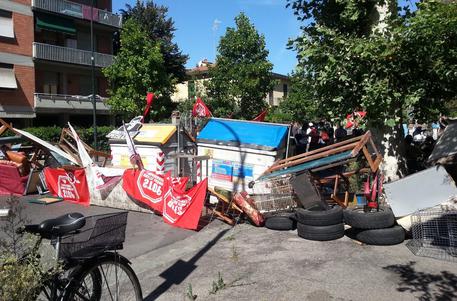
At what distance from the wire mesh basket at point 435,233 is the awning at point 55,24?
30732 mm

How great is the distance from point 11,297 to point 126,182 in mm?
6838

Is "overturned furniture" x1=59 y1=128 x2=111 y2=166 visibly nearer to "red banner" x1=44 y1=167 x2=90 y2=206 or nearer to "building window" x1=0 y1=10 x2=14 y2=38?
"red banner" x1=44 y1=167 x2=90 y2=206

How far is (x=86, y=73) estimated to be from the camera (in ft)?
115

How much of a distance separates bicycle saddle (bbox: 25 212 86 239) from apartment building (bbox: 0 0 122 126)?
27.7 meters

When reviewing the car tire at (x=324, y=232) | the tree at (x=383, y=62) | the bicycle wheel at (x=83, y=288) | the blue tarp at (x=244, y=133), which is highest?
the tree at (x=383, y=62)

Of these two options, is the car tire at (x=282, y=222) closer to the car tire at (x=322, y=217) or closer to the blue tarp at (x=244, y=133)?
the car tire at (x=322, y=217)

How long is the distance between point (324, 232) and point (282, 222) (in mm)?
997


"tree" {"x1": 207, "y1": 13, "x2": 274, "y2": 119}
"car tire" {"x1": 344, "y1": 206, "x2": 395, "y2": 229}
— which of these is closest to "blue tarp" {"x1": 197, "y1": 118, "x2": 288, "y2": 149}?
"car tire" {"x1": 344, "y1": 206, "x2": 395, "y2": 229}

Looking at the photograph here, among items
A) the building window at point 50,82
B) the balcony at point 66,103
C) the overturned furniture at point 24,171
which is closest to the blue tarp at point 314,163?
the overturned furniture at point 24,171

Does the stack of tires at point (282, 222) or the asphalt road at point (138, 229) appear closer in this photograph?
the asphalt road at point (138, 229)

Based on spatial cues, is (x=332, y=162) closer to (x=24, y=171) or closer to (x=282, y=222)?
(x=282, y=222)

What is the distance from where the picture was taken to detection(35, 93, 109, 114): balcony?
1212 inches

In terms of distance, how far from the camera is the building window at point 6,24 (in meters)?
28.5

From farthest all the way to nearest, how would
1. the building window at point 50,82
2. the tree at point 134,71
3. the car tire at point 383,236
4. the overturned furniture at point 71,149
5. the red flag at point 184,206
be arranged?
1. the building window at point 50,82
2. the tree at point 134,71
3. the overturned furniture at point 71,149
4. the red flag at point 184,206
5. the car tire at point 383,236
